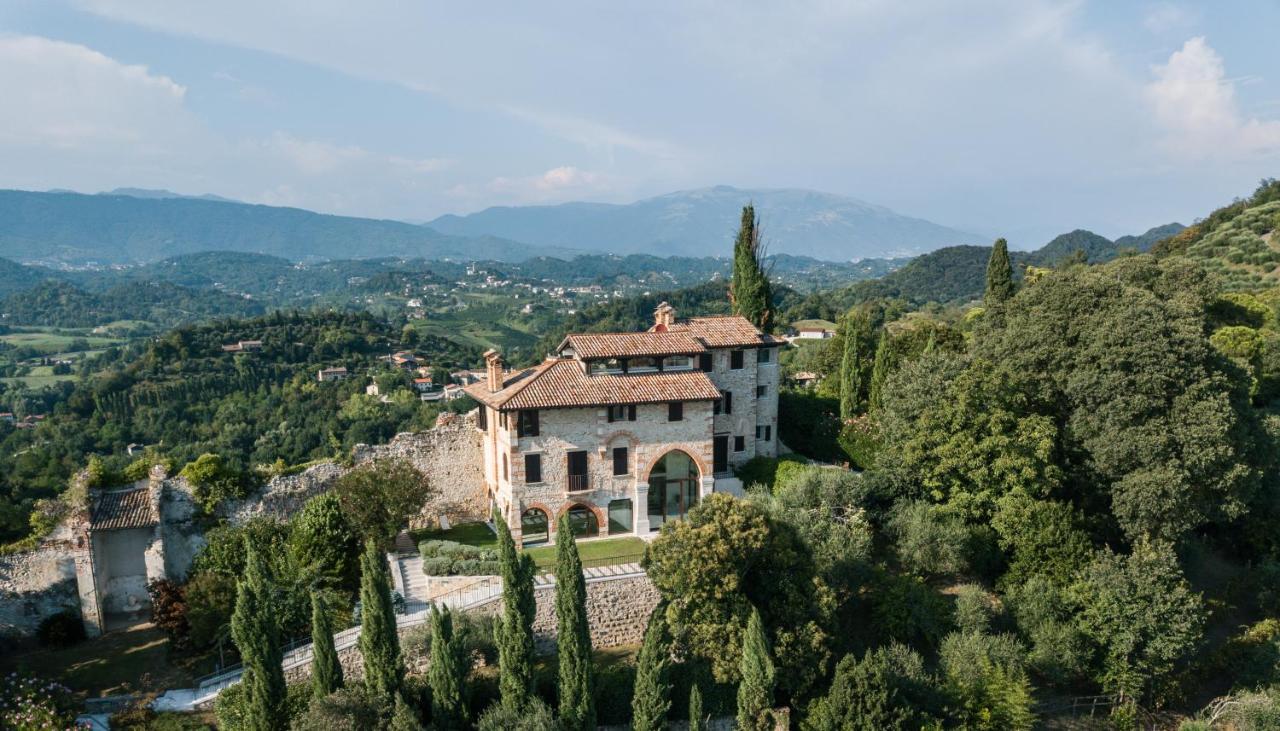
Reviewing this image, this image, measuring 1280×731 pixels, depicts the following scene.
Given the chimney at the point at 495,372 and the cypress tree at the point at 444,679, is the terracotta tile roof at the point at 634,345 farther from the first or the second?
the cypress tree at the point at 444,679

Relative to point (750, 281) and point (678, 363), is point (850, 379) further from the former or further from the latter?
point (678, 363)

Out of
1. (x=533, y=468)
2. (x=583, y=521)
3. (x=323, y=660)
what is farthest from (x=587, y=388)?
(x=323, y=660)

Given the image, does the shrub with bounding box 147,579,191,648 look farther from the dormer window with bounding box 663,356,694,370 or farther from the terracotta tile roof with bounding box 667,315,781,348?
the terracotta tile roof with bounding box 667,315,781,348

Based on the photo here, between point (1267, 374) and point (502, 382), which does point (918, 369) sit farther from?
point (1267, 374)

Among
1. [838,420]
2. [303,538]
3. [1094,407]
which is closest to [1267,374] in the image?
[1094,407]

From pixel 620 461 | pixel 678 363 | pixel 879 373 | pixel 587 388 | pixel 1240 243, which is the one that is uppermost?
pixel 1240 243

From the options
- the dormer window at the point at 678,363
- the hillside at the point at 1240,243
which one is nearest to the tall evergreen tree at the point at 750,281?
the dormer window at the point at 678,363
